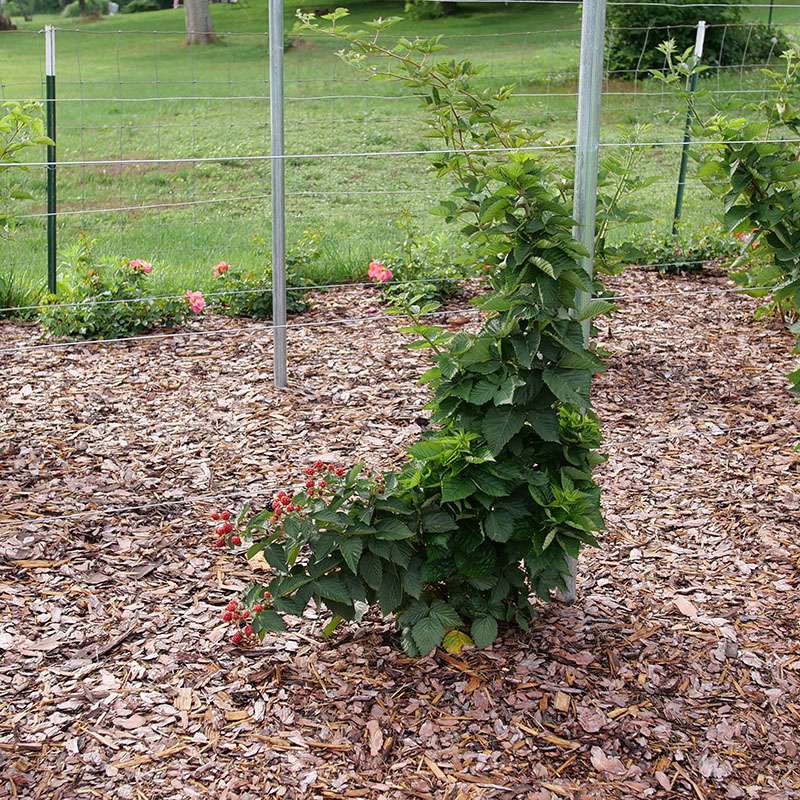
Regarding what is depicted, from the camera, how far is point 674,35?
40.0ft

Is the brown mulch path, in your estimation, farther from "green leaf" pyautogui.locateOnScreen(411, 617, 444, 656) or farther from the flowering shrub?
the flowering shrub

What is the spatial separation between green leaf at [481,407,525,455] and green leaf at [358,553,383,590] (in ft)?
1.31

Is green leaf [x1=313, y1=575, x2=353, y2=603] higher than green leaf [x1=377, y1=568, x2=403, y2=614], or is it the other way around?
green leaf [x1=313, y1=575, x2=353, y2=603]

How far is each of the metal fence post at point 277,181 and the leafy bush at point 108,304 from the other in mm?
870

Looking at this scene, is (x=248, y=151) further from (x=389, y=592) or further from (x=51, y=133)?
(x=389, y=592)

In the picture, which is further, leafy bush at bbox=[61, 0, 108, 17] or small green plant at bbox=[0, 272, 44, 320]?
leafy bush at bbox=[61, 0, 108, 17]

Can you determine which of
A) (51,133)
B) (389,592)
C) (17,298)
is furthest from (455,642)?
(51,133)

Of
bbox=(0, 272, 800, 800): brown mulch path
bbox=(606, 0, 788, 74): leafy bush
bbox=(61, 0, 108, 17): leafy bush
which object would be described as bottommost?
bbox=(0, 272, 800, 800): brown mulch path

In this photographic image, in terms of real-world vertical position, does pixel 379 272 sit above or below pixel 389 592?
above

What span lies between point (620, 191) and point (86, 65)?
12608 millimetres

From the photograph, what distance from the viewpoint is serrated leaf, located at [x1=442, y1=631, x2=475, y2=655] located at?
113 inches

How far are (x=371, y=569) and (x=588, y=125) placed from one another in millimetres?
1250

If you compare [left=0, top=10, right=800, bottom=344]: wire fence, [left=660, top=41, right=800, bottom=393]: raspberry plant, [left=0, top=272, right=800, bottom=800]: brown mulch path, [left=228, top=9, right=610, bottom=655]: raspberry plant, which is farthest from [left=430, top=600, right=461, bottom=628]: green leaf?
[left=0, top=10, right=800, bottom=344]: wire fence

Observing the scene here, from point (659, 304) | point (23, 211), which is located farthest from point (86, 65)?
point (659, 304)
